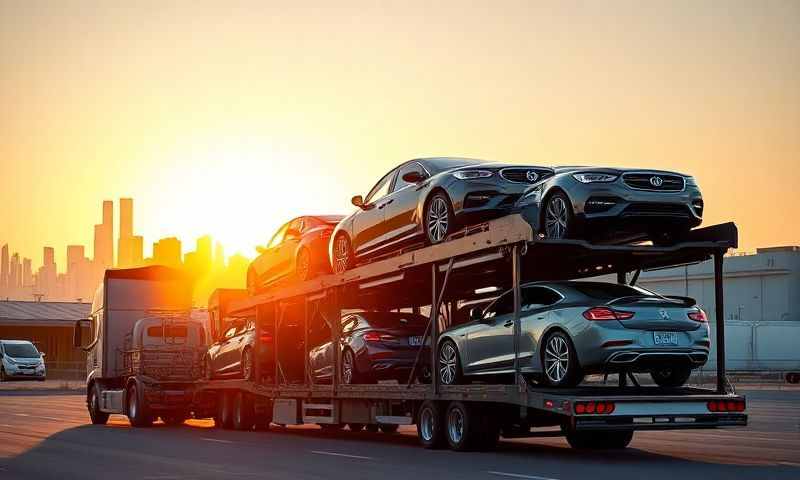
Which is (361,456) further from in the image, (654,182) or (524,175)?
(654,182)

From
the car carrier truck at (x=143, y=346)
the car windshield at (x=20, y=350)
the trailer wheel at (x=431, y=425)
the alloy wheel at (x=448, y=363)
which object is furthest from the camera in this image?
the car windshield at (x=20, y=350)

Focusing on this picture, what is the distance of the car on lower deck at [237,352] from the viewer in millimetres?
23297

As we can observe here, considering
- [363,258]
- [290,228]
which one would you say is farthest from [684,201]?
[290,228]

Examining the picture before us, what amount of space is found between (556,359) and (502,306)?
1.64m

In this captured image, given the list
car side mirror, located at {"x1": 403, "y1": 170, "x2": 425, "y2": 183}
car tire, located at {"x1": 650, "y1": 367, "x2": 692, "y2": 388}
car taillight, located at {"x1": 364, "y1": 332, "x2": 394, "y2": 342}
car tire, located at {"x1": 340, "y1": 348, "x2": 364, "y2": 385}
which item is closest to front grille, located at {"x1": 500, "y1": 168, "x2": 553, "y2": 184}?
car side mirror, located at {"x1": 403, "y1": 170, "x2": 425, "y2": 183}

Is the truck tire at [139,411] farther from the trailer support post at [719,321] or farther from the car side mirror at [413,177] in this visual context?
the trailer support post at [719,321]

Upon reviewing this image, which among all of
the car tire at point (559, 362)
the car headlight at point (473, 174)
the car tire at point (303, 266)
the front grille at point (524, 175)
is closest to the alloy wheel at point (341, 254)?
the car tire at point (303, 266)

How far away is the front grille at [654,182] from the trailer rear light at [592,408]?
2635 mm

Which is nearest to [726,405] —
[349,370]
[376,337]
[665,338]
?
[665,338]

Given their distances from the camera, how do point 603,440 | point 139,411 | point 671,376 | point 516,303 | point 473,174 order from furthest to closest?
point 139,411, point 603,440, point 473,174, point 671,376, point 516,303

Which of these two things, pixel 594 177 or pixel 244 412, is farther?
pixel 244 412

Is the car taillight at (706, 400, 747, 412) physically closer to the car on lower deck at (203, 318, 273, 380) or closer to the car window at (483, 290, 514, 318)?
the car window at (483, 290, 514, 318)

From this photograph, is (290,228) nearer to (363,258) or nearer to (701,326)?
(363,258)

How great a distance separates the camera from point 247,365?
78.5 feet
